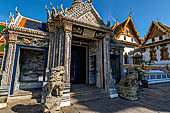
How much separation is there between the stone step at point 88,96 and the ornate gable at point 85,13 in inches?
167

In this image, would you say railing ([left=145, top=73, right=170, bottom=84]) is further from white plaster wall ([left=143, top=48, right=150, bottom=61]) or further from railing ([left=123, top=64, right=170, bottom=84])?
white plaster wall ([left=143, top=48, right=150, bottom=61])

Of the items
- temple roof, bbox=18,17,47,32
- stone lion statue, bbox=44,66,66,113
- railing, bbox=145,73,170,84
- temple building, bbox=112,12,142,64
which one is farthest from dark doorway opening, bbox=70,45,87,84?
temple building, bbox=112,12,142,64

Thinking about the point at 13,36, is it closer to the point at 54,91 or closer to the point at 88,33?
the point at 54,91

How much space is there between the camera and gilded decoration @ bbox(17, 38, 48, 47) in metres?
4.83

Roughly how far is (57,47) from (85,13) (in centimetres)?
275

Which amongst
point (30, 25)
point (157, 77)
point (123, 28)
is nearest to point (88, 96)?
point (30, 25)

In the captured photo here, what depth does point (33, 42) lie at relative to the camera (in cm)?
502

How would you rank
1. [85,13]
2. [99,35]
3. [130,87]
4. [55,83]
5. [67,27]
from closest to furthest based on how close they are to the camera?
1. [55,83]
2. [67,27]
3. [130,87]
4. [85,13]
5. [99,35]

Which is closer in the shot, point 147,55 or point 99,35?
point 99,35

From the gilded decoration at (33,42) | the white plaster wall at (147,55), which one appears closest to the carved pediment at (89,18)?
the gilded decoration at (33,42)

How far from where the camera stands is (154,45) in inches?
643

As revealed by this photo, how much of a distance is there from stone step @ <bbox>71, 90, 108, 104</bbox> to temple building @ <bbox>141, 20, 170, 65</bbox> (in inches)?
633

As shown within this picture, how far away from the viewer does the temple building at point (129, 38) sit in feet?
55.4

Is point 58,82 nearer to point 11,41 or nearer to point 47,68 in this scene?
point 47,68
